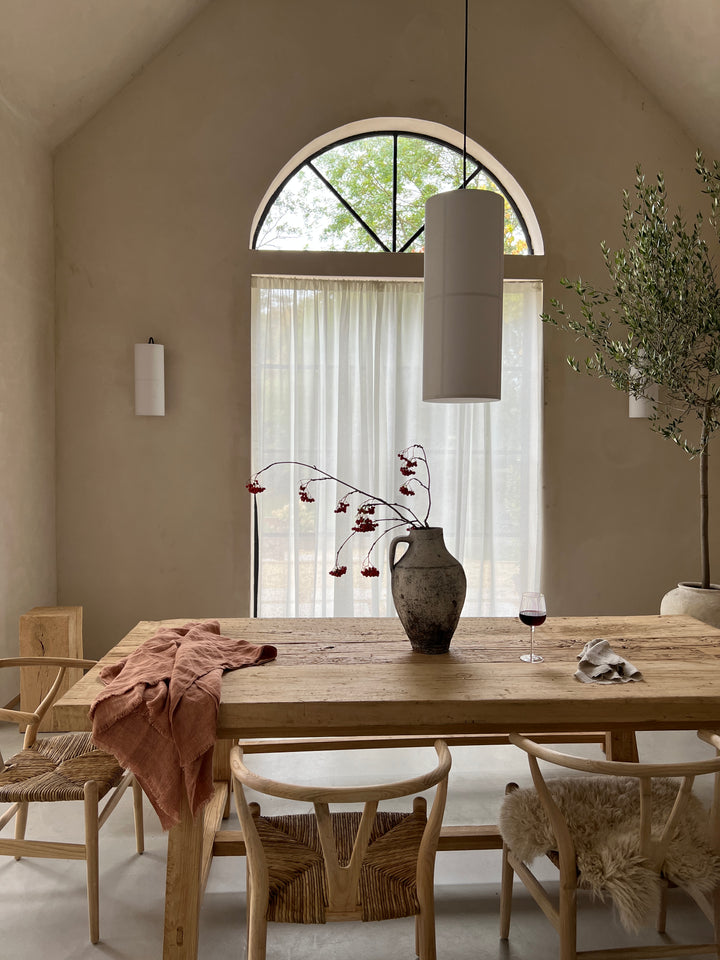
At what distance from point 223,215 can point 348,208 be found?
78 cm

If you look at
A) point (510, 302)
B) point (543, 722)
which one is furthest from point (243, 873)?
point (510, 302)

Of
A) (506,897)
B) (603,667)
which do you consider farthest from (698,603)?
(506,897)

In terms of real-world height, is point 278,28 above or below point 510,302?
above

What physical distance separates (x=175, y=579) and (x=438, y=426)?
1.87 metres

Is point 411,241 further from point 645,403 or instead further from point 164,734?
point 164,734

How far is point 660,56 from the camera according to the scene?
444 cm

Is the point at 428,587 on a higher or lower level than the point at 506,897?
higher

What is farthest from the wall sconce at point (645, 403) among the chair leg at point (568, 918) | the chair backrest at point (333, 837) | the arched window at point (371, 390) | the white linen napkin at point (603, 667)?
the chair backrest at point (333, 837)

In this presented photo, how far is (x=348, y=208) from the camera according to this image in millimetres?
4871

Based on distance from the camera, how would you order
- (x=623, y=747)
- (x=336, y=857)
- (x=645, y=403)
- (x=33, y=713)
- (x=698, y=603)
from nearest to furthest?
1. (x=336, y=857)
2. (x=33, y=713)
3. (x=623, y=747)
4. (x=698, y=603)
5. (x=645, y=403)

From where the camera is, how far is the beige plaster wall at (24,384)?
398 centimetres

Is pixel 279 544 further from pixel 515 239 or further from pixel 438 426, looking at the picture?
pixel 515 239

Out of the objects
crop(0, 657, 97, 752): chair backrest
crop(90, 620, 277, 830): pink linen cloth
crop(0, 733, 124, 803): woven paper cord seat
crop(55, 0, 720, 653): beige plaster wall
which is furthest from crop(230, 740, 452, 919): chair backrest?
crop(55, 0, 720, 653): beige plaster wall

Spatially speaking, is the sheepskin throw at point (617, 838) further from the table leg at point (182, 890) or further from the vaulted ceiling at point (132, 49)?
the vaulted ceiling at point (132, 49)
